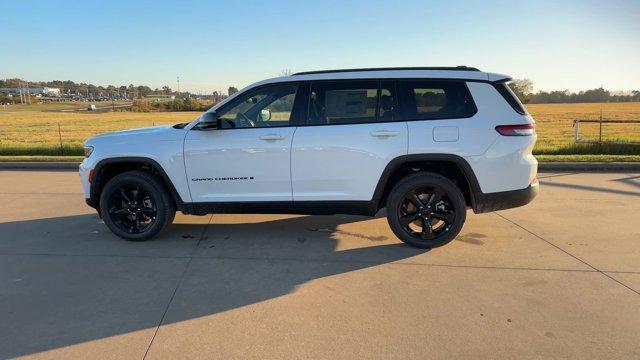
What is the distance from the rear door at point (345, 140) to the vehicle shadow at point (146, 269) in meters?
0.72

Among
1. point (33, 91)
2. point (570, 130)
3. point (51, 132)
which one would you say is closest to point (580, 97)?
point (570, 130)

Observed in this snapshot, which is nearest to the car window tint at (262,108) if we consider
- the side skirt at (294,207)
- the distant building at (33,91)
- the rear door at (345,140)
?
the rear door at (345,140)

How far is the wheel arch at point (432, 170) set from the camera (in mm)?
4715

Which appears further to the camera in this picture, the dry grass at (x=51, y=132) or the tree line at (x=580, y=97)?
the tree line at (x=580, y=97)

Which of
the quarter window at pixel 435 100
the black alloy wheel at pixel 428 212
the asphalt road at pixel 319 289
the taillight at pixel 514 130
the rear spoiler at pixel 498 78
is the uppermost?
the rear spoiler at pixel 498 78

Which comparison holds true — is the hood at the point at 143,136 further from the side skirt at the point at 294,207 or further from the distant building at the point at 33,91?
the distant building at the point at 33,91

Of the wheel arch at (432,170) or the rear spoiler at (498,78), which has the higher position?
the rear spoiler at (498,78)

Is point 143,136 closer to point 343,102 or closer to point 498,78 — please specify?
point 343,102

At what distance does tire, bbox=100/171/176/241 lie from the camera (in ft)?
16.8

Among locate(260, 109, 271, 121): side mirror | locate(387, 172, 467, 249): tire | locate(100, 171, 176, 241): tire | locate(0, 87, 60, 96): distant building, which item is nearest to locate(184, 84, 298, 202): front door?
locate(260, 109, 271, 121): side mirror

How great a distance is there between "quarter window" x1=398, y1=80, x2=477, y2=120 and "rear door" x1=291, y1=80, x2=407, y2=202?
0.45ft

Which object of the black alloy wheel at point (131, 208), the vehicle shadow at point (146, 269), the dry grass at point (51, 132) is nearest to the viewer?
the vehicle shadow at point (146, 269)

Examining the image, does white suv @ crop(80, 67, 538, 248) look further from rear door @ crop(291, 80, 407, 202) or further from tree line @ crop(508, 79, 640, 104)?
tree line @ crop(508, 79, 640, 104)

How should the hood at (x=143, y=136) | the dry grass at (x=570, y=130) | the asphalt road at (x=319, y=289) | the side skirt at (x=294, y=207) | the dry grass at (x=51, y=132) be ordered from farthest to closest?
the dry grass at (x=570, y=130) < the dry grass at (x=51, y=132) < the hood at (x=143, y=136) < the side skirt at (x=294, y=207) < the asphalt road at (x=319, y=289)
